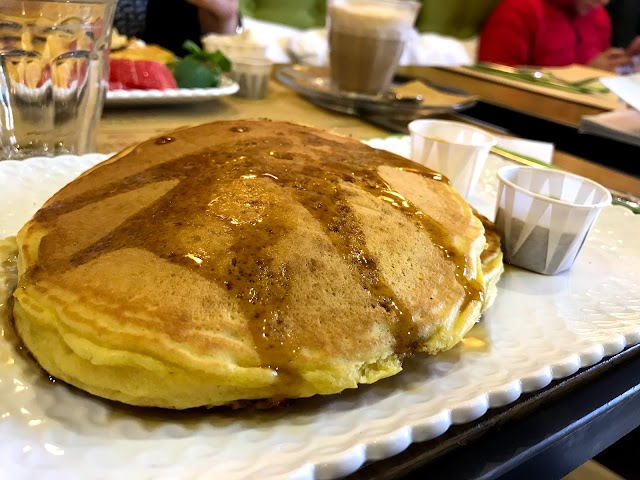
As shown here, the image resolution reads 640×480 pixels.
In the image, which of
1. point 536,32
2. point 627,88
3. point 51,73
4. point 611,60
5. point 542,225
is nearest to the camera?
point 542,225

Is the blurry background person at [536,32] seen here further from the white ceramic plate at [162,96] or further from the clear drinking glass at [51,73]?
the clear drinking glass at [51,73]

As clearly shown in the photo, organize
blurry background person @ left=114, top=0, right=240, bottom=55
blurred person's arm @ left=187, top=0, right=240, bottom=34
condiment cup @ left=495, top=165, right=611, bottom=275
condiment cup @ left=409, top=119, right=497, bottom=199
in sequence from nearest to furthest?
condiment cup @ left=495, top=165, right=611, bottom=275 < condiment cup @ left=409, top=119, right=497, bottom=199 < blurred person's arm @ left=187, top=0, right=240, bottom=34 < blurry background person @ left=114, top=0, right=240, bottom=55

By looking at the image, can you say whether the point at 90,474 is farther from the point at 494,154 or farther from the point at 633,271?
the point at 494,154

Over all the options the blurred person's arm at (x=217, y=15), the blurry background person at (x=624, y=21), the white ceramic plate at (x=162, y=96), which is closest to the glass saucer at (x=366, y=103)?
the white ceramic plate at (x=162, y=96)

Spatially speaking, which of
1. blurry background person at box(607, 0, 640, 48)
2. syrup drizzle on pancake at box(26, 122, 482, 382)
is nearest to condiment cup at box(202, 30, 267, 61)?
syrup drizzle on pancake at box(26, 122, 482, 382)

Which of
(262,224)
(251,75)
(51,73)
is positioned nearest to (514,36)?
(251,75)

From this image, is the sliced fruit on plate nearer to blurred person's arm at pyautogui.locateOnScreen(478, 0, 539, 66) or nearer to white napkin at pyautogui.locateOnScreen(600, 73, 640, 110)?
white napkin at pyautogui.locateOnScreen(600, 73, 640, 110)

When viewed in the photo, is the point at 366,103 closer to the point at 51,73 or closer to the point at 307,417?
the point at 51,73
